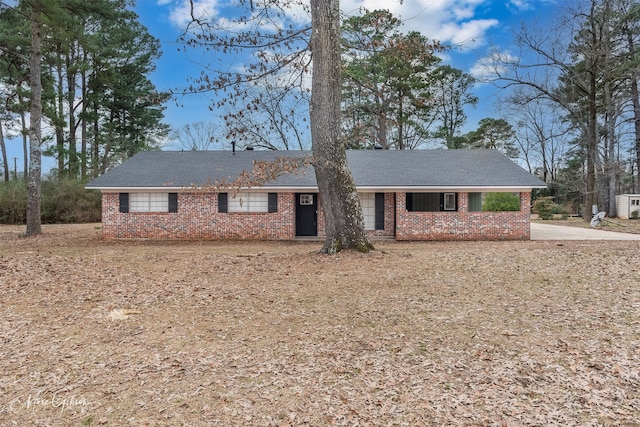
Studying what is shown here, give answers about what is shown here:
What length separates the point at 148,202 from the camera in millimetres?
14883

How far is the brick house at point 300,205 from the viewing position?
14359 mm

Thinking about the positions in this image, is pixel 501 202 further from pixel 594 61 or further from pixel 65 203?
pixel 65 203

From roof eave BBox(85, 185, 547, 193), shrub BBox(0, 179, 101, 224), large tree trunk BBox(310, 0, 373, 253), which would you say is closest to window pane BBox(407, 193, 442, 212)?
roof eave BBox(85, 185, 547, 193)

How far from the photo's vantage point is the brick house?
1436cm

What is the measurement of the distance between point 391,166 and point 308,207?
398cm

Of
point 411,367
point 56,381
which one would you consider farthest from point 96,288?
point 411,367

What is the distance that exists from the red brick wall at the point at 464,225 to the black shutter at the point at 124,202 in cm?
1019

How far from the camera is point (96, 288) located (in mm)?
6496

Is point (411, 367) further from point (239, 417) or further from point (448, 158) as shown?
point (448, 158)

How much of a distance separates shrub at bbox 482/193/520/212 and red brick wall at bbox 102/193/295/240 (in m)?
8.22

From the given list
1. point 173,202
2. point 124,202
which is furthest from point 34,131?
point 173,202

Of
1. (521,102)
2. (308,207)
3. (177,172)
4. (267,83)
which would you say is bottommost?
(308,207)

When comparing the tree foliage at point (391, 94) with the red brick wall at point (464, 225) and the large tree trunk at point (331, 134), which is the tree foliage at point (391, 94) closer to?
the red brick wall at point (464, 225)

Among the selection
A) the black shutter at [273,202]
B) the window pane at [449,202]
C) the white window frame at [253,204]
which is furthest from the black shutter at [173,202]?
the window pane at [449,202]
